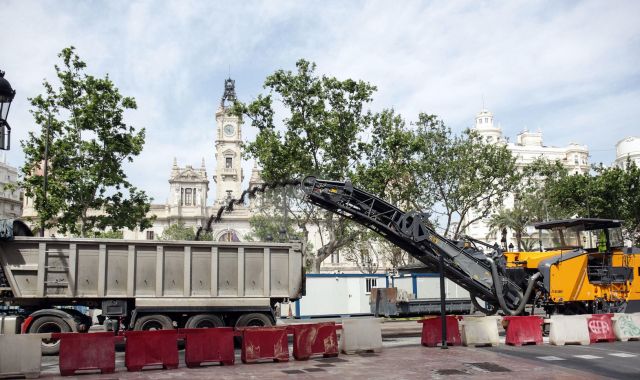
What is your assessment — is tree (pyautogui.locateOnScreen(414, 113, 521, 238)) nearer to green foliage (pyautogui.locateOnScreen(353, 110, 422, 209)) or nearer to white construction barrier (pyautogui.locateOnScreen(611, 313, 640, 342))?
green foliage (pyautogui.locateOnScreen(353, 110, 422, 209))

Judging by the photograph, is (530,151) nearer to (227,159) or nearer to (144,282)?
(227,159)

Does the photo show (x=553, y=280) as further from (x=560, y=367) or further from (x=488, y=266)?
(x=560, y=367)

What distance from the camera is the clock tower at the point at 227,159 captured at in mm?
126500

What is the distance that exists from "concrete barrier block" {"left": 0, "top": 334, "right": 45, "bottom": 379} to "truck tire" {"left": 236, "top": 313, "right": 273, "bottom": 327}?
5.85 m

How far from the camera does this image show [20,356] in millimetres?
12258

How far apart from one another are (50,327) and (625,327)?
55.8ft

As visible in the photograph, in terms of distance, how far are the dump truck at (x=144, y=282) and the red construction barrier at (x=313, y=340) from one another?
224cm

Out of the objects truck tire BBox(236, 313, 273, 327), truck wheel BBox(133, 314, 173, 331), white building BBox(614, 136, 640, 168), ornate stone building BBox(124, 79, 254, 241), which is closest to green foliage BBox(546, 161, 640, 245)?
truck tire BBox(236, 313, 273, 327)

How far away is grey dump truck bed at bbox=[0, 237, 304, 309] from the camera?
15.7 meters

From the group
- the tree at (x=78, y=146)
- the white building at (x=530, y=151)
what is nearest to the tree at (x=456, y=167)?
the tree at (x=78, y=146)

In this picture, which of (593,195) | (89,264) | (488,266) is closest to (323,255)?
(488,266)

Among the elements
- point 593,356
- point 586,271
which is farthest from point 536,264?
point 593,356

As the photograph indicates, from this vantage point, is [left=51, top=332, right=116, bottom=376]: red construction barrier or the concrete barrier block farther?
[left=51, top=332, right=116, bottom=376]: red construction barrier

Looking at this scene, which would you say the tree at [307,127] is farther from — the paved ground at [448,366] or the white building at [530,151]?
the white building at [530,151]
